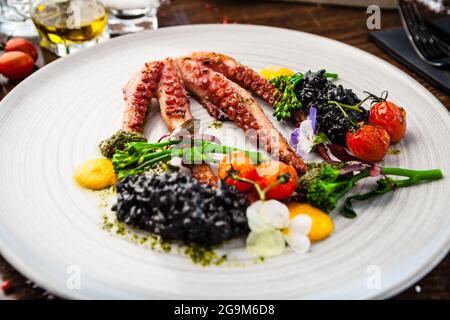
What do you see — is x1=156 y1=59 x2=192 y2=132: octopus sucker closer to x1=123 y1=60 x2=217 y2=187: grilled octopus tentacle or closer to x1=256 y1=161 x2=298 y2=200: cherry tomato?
x1=123 y1=60 x2=217 y2=187: grilled octopus tentacle

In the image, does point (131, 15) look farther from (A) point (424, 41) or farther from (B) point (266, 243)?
(B) point (266, 243)

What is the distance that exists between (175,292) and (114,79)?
1.88 meters

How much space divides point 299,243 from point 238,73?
147cm

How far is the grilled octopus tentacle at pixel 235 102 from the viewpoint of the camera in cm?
285

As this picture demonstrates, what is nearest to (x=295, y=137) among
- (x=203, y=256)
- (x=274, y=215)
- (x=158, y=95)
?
(x=274, y=215)

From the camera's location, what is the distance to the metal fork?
3.61 m

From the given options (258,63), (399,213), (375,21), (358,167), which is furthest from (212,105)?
(375,21)

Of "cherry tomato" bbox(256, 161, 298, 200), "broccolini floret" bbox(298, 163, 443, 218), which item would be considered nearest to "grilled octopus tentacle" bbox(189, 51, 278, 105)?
"broccolini floret" bbox(298, 163, 443, 218)

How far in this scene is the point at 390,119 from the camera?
2840mm

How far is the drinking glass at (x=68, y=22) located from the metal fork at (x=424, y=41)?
2.26 meters

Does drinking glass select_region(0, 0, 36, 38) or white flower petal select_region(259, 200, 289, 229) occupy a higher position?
drinking glass select_region(0, 0, 36, 38)

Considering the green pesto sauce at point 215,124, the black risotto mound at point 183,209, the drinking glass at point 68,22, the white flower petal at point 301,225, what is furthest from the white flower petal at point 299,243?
the drinking glass at point 68,22

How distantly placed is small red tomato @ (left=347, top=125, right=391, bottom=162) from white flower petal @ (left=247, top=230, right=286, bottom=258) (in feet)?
→ 2.51

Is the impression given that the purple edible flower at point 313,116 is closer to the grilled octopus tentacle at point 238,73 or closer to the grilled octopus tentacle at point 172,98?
the grilled octopus tentacle at point 238,73
